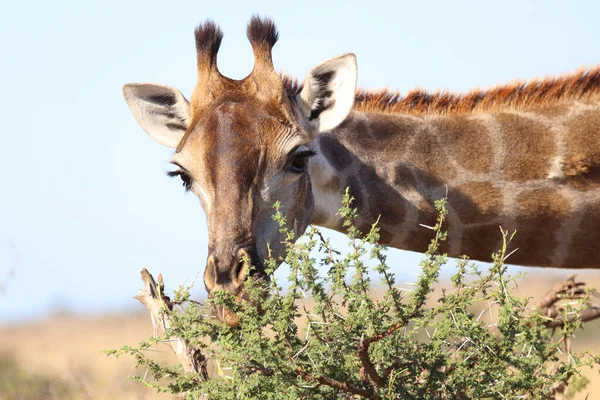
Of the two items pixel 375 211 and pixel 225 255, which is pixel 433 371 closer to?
pixel 225 255

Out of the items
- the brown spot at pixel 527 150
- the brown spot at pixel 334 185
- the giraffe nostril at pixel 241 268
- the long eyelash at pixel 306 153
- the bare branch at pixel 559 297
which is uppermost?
the long eyelash at pixel 306 153

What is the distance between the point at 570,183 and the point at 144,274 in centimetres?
374

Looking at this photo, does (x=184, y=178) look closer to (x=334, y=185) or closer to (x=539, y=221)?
(x=334, y=185)

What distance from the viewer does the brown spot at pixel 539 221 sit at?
7.84 m

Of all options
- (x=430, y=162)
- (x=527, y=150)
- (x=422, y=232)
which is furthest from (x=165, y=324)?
(x=527, y=150)

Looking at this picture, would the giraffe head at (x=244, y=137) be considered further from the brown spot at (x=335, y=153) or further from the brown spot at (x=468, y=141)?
the brown spot at (x=468, y=141)

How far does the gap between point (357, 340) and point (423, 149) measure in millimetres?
2943

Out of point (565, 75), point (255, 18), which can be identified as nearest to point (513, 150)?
point (565, 75)

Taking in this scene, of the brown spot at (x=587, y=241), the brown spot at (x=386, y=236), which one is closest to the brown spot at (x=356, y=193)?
the brown spot at (x=386, y=236)

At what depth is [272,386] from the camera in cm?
547

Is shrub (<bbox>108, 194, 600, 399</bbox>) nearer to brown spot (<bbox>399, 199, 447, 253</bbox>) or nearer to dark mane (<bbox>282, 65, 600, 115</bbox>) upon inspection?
brown spot (<bbox>399, 199, 447, 253</bbox>)

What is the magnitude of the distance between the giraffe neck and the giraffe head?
A: 47 cm

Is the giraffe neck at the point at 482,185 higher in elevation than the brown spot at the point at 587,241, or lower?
higher

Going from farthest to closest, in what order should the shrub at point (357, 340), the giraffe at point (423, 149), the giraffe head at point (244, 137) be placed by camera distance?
the giraffe at point (423, 149)
the giraffe head at point (244, 137)
the shrub at point (357, 340)
